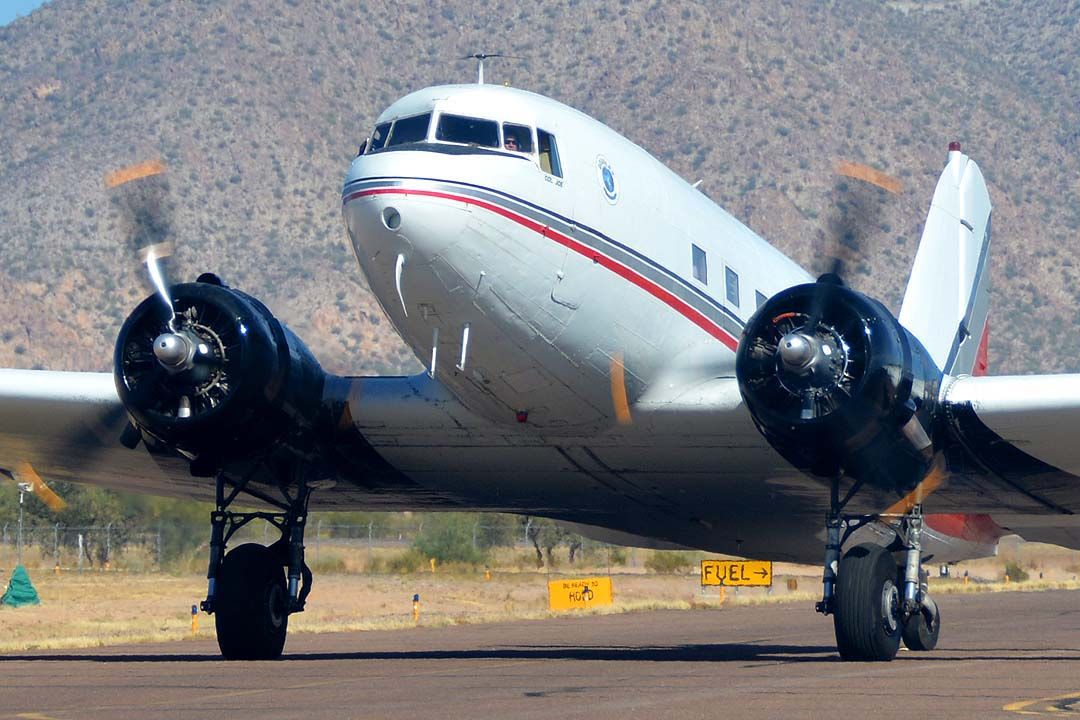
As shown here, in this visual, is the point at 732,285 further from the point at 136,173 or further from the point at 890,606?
the point at 136,173

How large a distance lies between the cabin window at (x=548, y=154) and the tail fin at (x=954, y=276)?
812 centimetres

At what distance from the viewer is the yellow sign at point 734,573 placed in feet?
155

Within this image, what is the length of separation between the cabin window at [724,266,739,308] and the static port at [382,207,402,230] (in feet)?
18.1

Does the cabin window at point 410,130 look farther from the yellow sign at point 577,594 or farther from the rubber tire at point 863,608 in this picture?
the yellow sign at point 577,594

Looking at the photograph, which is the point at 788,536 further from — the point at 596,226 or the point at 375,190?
the point at 375,190

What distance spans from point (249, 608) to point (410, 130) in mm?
6094

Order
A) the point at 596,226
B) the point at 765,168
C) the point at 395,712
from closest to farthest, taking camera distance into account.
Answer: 1. the point at 395,712
2. the point at 596,226
3. the point at 765,168

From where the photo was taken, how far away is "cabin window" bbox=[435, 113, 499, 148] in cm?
1716

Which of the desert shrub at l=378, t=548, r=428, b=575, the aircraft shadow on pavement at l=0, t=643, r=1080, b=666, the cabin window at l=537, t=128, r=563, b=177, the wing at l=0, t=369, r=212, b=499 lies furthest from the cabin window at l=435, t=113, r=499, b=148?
the desert shrub at l=378, t=548, r=428, b=575

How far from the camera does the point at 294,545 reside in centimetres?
2033

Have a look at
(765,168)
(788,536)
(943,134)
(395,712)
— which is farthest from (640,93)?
(395,712)

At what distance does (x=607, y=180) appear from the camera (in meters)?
18.3

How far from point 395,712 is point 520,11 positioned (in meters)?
184

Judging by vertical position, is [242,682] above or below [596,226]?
below
